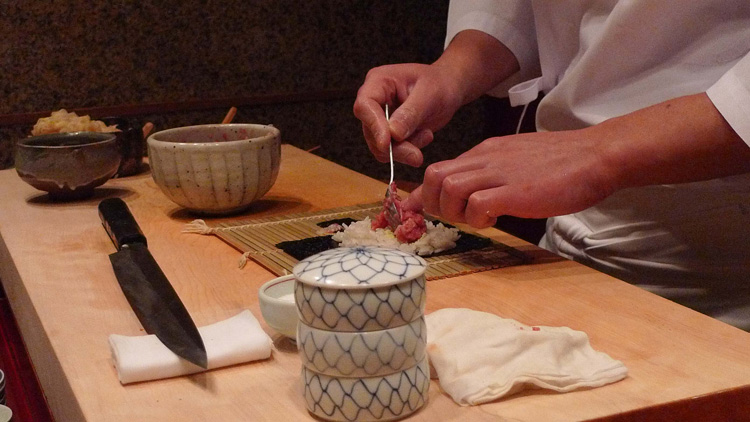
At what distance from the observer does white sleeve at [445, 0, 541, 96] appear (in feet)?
5.35

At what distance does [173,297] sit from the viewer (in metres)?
0.90

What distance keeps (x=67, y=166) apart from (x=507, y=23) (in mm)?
885

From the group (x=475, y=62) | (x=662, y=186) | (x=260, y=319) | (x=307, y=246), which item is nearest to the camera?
(x=260, y=319)

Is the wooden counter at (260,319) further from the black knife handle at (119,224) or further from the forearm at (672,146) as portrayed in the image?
the forearm at (672,146)

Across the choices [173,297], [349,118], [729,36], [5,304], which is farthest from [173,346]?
[349,118]

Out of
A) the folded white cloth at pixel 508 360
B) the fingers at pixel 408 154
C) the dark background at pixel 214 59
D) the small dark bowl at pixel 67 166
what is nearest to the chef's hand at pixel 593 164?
the fingers at pixel 408 154

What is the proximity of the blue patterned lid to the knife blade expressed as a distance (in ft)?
0.53

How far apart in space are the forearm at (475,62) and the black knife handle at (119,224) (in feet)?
2.16

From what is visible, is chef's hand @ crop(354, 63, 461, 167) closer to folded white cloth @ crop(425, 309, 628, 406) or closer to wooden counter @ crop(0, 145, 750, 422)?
wooden counter @ crop(0, 145, 750, 422)

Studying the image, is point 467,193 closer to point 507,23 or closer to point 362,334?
point 362,334

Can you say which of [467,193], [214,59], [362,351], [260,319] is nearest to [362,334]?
[362,351]

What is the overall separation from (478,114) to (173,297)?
260cm

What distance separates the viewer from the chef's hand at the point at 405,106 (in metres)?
1.34

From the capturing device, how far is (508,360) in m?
0.75
